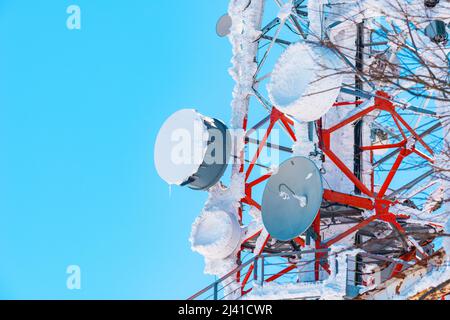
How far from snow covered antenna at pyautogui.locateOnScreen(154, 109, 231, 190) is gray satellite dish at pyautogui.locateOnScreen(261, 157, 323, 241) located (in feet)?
9.63

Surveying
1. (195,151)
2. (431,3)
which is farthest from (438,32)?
(195,151)

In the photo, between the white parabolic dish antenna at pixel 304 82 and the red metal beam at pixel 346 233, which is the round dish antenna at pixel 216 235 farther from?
the white parabolic dish antenna at pixel 304 82

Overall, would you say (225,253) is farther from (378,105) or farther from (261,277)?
(378,105)

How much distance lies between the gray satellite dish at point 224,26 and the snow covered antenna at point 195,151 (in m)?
4.29

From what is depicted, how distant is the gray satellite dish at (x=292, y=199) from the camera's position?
792 inches

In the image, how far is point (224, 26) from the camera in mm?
28094

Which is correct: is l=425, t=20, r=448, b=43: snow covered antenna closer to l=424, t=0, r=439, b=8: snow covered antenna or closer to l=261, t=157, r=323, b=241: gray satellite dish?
l=424, t=0, r=439, b=8: snow covered antenna

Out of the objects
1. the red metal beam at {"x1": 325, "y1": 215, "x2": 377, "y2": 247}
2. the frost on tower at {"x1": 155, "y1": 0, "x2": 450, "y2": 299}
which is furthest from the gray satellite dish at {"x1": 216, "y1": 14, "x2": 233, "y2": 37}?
the red metal beam at {"x1": 325, "y1": 215, "x2": 377, "y2": 247}

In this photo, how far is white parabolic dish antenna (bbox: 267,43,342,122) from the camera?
66.4 feet

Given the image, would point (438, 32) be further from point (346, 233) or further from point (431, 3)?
point (346, 233)

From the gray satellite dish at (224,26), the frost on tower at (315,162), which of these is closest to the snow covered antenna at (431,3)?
the frost on tower at (315,162)

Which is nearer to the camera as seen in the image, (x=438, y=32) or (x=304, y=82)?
(x=304, y=82)

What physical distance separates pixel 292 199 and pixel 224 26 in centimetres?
914

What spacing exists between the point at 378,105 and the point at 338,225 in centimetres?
343
